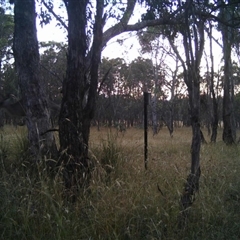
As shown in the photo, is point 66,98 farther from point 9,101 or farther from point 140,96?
point 140,96

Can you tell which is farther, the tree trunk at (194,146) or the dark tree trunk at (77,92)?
the dark tree trunk at (77,92)

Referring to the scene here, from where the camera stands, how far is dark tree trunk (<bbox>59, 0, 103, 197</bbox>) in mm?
3917

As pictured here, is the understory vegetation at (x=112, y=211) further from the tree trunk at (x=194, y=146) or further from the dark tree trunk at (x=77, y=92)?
the dark tree trunk at (x=77, y=92)

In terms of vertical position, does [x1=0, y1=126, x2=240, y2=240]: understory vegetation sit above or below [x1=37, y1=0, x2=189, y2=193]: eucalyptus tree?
below

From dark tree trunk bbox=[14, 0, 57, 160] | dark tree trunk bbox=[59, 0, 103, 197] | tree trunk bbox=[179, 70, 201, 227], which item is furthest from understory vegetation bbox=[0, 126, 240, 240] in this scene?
dark tree trunk bbox=[14, 0, 57, 160]

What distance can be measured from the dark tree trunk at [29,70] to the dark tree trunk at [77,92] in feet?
4.30

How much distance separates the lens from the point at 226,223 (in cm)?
314

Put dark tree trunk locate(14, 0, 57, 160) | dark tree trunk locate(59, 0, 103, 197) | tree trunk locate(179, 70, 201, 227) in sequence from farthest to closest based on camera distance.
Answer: dark tree trunk locate(14, 0, 57, 160) < dark tree trunk locate(59, 0, 103, 197) < tree trunk locate(179, 70, 201, 227)

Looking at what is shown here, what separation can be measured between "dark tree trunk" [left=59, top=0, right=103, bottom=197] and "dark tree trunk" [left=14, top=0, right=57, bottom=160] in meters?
1.31

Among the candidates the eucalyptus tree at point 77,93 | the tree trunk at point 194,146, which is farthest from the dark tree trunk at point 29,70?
the tree trunk at point 194,146

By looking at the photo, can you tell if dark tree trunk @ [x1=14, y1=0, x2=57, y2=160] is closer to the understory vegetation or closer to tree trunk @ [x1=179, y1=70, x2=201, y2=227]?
the understory vegetation

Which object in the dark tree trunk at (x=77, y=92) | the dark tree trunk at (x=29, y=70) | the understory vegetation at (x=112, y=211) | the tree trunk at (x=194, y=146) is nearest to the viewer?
the understory vegetation at (x=112, y=211)

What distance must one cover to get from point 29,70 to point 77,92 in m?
1.64

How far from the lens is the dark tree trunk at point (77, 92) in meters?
3.92
